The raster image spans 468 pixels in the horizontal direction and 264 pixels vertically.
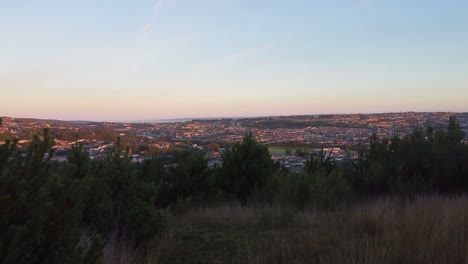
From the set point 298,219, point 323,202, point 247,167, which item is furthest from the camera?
point 247,167

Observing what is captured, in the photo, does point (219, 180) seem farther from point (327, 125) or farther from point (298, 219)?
point (327, 125)

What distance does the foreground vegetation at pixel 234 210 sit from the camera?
8.38ft

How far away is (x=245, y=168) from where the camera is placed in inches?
498

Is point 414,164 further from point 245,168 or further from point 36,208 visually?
point 36,208

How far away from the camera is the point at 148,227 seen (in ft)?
18.3

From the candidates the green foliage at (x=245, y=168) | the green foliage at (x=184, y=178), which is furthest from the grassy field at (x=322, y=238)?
the green foliage at (x=184, y=178)

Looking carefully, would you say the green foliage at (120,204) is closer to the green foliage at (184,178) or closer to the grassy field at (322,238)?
the grassy field at (322,238)

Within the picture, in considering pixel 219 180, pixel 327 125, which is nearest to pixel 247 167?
pixel 219 180

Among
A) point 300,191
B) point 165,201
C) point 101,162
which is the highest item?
point 101,162

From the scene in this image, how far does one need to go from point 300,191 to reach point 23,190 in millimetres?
8415

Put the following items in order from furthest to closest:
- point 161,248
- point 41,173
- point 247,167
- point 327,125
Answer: point 327,125 < point 247,167 < point 161,248 < point 41,173

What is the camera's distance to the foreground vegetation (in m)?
2.55

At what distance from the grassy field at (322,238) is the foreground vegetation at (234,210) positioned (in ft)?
0.08

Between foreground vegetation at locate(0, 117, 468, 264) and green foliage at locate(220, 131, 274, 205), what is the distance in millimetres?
34
